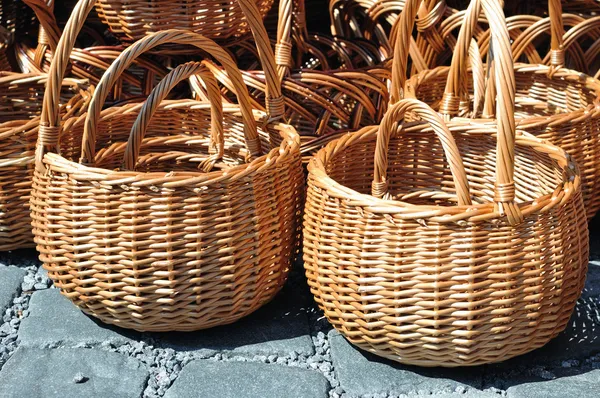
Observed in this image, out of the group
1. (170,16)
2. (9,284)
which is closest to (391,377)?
(9,284)

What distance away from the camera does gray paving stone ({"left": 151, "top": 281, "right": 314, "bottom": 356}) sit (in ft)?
6.97

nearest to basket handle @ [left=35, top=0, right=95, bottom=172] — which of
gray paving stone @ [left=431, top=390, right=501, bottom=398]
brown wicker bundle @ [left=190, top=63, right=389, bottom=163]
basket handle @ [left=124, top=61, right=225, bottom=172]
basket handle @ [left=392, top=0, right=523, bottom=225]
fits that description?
basket handle @ [left=124, top=61, right=225, bottom=172]

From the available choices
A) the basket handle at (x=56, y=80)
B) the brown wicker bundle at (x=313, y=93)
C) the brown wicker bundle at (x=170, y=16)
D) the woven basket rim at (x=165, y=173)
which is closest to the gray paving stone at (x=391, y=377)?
the woven basket rim at (x=165, y=173)

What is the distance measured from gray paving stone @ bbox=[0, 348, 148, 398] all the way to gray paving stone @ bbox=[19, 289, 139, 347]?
1.4 inches

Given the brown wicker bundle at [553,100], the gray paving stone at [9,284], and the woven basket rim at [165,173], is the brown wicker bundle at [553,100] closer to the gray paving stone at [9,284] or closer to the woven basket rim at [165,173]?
the woven basket rim at [165,173]

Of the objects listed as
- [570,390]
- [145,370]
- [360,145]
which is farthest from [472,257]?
[145,370]

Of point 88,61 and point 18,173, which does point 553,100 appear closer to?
point 88,61

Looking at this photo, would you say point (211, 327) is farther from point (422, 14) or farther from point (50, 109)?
point (422, 14)

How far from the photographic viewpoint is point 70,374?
203cm

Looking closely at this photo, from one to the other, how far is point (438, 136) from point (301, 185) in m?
0.44

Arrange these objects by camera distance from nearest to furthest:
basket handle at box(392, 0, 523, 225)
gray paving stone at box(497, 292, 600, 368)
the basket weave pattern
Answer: basket handle at box(392, 0, 523, 225) → gray paving stone at box(497, 292, 600, 368) → the basket weave pattern

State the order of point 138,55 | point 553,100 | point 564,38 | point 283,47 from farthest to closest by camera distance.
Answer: point 553,100, point 564,38, point 283,47, point 138,55

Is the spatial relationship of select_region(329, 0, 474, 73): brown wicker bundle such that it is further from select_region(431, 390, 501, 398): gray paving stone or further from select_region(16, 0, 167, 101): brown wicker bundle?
select_region(431, 390, 501, 398): gray paving stone

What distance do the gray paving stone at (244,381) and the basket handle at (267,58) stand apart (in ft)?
2.41
